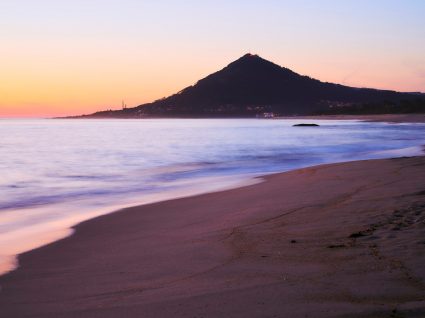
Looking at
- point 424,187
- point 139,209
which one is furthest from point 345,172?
point 139,209

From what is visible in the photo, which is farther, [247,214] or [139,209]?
[139,209]

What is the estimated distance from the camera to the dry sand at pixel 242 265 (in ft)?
12.7

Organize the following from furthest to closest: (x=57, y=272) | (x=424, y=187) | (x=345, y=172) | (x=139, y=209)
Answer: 1. (x=345, y=172)
2. (x=139, y=209)
3. (x=424, y=187)
4. (x=57, y=272)

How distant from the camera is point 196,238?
661cm

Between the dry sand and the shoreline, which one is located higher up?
the dry sand

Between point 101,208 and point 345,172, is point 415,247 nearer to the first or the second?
point 101,208

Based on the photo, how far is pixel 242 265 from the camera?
5.00m

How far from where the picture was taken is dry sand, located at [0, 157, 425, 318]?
3.88 m

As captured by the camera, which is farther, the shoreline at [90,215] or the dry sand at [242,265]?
the shoreline at [90,215]

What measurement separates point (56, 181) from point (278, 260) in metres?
13.0

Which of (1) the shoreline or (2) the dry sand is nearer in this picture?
(2) the dry sand

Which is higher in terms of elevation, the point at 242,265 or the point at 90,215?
the point at 242,265

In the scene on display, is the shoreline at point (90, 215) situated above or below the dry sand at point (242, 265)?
below

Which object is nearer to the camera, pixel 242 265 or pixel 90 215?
pixel 242 265
